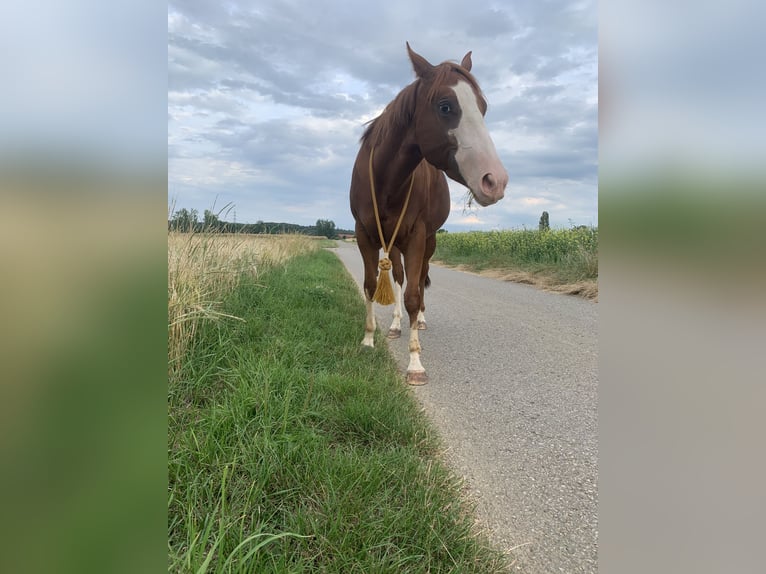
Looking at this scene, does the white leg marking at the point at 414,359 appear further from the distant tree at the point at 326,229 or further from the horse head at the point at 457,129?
the distant tree at the point at 326,229

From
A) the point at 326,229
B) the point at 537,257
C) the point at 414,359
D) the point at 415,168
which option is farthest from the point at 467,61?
the point at 326,229

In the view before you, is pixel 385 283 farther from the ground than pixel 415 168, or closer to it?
closer to it

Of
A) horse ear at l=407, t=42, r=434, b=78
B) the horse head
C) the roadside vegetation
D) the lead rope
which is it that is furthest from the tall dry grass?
the roadside vegetation

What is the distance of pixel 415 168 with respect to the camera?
3.07 metres

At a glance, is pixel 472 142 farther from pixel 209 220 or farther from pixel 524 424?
pixel 209 220

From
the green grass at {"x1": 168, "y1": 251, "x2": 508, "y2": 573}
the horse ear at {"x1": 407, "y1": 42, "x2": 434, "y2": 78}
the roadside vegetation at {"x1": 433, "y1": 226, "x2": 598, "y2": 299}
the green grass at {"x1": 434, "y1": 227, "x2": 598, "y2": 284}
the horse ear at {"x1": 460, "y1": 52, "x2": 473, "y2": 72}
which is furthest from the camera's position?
the green grass at {"x1": 434, "y1": 227, "x2": 598, "y2": 284}

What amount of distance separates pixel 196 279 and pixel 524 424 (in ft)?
7.77

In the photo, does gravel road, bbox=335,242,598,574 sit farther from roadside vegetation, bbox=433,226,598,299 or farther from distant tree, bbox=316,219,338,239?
distant tree, bbox=316,219,338,239

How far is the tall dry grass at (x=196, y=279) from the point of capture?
7.50 ft

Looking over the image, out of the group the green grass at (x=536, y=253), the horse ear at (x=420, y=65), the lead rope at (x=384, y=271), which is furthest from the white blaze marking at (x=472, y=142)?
the green grass at (x=536, y=253)

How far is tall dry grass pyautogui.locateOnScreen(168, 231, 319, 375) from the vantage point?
2.29m
